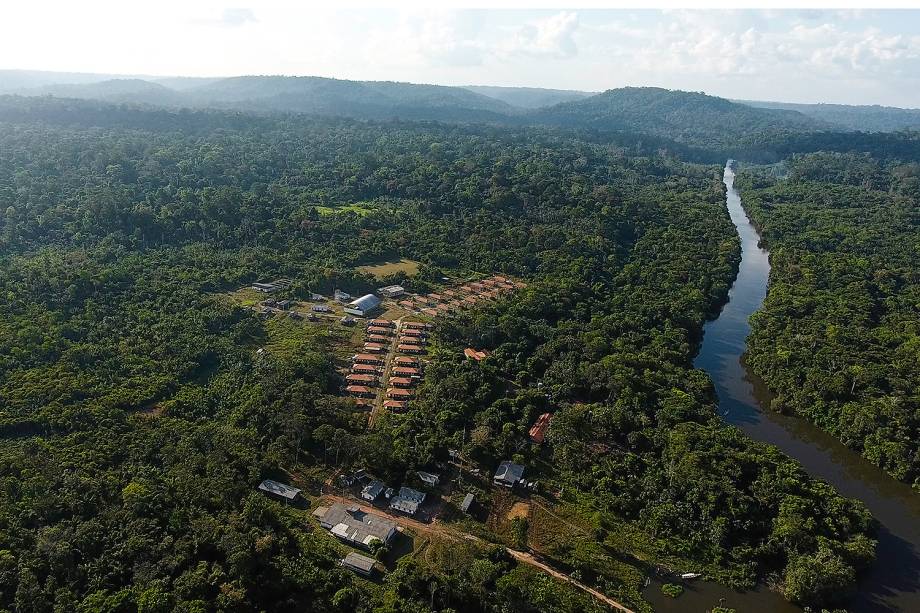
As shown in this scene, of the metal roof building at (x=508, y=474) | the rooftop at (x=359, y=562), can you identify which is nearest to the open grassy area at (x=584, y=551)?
the metal roof building at (x=508, y=474)

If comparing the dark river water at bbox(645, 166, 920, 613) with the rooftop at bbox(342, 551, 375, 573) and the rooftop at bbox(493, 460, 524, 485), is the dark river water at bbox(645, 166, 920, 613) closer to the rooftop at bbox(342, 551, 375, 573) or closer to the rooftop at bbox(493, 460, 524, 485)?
the rooftop at bbox(493, 460, 524, 485)

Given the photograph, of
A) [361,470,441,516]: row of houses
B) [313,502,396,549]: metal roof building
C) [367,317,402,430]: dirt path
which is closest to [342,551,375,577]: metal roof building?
[313,502,396,549]: metal roof building

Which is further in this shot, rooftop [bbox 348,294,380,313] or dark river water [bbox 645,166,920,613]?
rooftop [bbox 348,294,380,313]

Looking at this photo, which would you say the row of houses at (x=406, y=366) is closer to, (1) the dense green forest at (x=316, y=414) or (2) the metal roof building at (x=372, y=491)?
(1) the dense green forest at (x=316, y=414)

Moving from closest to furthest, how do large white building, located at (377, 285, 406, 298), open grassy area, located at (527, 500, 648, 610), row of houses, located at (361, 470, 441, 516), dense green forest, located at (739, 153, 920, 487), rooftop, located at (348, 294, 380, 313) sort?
open grassy area, located at (527, 500, 648, 610) < row of houses, located at (361, 470, 441, 516) < dense green forest, located at (739, 153, 920, 487) < rooftop, located at (348, 294, 380, 313) < large white building, located at (377, 285, 406, 298)

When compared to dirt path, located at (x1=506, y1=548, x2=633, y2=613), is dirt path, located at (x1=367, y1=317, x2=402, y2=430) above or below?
above

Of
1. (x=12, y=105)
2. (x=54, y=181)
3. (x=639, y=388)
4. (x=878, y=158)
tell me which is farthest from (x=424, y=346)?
(x=878, y=158)
